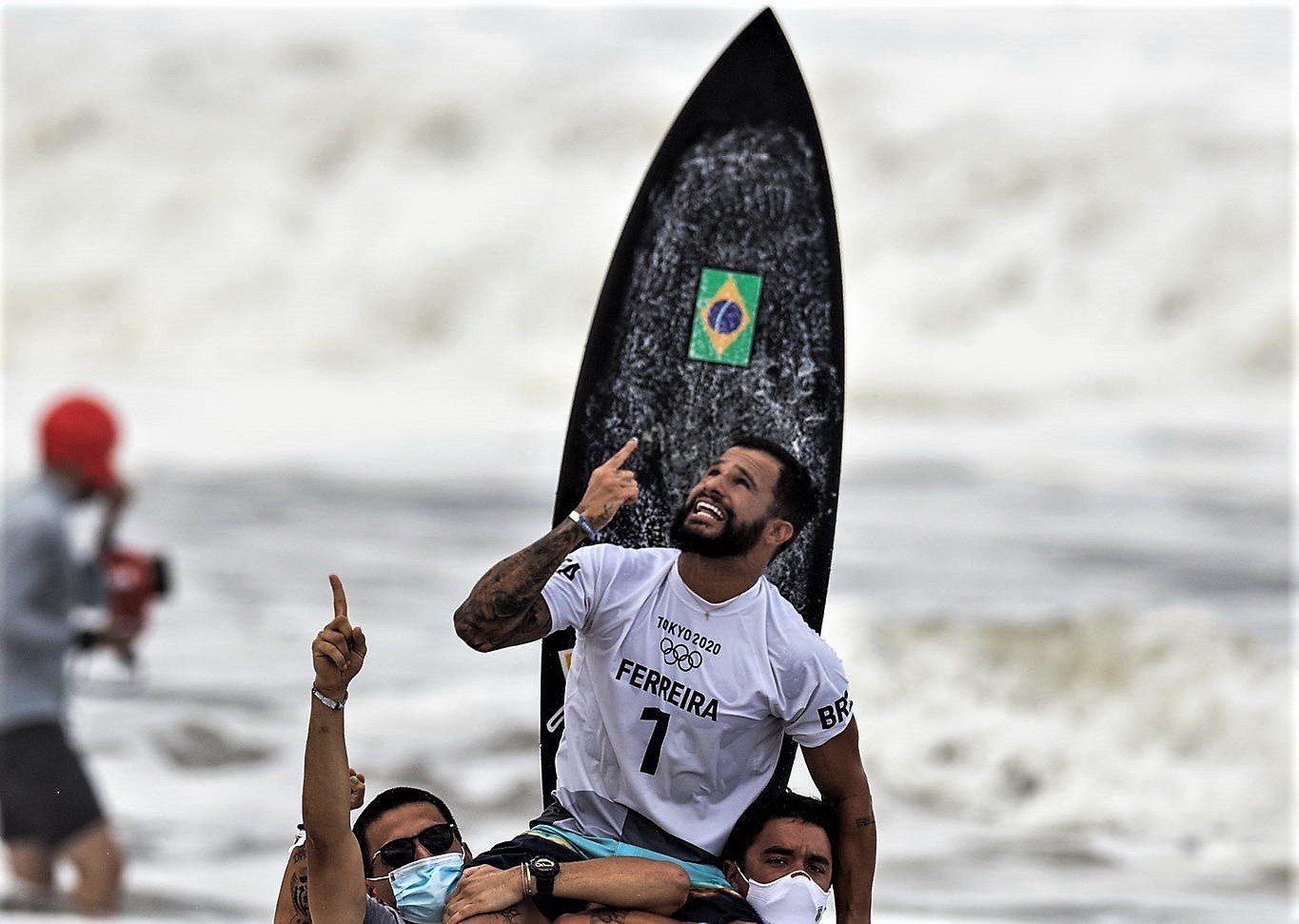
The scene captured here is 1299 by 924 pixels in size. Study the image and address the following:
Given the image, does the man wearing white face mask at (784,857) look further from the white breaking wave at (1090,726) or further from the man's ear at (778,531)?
the white breaking wave at (1090,726)

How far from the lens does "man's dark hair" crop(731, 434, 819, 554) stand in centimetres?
273

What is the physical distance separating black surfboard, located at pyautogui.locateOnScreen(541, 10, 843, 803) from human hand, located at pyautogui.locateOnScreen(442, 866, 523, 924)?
62 centimetres

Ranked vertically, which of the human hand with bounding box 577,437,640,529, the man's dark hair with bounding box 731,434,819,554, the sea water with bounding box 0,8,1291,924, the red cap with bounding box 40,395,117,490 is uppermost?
the sea water with bounding box 0,8,1291,924

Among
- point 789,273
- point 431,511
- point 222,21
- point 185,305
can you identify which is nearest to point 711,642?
point 789,273

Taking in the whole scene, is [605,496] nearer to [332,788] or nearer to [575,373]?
[332,788]

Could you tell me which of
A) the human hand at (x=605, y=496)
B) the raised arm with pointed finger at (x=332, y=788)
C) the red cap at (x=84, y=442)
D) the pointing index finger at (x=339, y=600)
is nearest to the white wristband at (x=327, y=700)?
the raised arm with pointed finger at (x=332, y=788)

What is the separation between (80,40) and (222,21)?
1.73 metres

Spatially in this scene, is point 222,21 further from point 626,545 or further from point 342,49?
point 626,545

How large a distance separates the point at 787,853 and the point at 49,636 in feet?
14.1

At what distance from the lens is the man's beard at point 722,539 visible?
8.77 ft

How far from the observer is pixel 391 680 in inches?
560

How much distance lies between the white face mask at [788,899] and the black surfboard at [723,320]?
61 centimetres

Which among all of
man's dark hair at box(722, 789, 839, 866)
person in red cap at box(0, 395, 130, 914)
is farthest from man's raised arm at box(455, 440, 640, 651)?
person in red cap at box(0, 395, 130, 914)

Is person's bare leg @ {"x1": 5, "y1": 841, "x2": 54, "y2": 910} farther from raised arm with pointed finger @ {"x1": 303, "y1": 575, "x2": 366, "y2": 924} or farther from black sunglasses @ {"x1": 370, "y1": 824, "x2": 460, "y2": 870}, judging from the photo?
raised arm with pointed finger @ {"x1": 303, "y1": 575, "x2": 366, "y2": 924}
